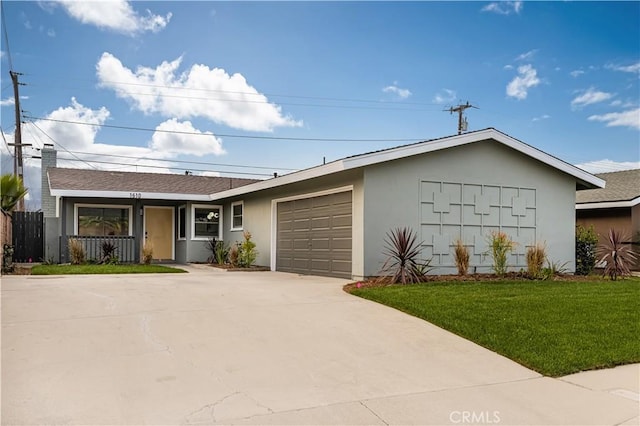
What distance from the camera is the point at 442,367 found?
5664 mm

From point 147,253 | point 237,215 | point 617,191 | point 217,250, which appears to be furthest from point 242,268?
point 617,191

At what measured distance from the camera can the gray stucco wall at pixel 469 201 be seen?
39.8 ft

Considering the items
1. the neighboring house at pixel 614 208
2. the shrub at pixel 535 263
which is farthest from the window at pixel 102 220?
the neighboring house at pixel 614 208

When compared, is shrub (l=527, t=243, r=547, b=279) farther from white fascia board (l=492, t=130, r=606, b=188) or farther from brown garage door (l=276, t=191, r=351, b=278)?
brown garage door (l=276, t=191, r=351, b=278)

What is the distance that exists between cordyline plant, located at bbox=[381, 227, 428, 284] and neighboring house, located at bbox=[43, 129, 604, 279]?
0.20m

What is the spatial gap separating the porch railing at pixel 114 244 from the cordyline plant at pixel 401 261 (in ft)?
34.3

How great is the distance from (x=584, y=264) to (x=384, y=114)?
1841cm

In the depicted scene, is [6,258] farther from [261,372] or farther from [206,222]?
[261,372]

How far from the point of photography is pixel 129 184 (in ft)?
65.2

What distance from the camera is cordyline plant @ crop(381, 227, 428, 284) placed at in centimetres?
1072

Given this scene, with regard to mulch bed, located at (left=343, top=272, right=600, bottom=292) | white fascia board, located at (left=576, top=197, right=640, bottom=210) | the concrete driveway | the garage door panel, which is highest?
white fascia board, located at (left=576, top=197, right=640, bottom=210)

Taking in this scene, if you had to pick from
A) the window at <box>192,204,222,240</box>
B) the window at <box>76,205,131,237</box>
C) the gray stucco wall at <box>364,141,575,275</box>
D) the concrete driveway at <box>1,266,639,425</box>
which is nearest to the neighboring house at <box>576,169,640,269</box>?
the gray stucco wall at <box>364,141,575,275</box>

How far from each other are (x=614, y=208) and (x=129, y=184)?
18.1 metres

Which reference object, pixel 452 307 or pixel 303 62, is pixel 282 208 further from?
pixel 452 307
